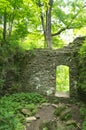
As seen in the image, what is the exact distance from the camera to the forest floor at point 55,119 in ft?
29.2

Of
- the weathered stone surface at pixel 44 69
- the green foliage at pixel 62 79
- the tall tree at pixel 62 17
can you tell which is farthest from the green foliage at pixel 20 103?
the green foliage at pixel 62 79

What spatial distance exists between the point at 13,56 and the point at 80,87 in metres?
4.21

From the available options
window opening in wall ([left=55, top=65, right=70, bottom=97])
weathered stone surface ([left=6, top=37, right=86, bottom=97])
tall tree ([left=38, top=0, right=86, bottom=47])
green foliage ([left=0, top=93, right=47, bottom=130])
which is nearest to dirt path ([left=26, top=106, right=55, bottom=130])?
green foliage ([left=0, top=93, right=47, bottom=130])

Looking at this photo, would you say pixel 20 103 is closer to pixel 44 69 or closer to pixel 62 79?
pixel 44 69

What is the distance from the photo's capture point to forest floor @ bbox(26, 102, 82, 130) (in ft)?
29.2

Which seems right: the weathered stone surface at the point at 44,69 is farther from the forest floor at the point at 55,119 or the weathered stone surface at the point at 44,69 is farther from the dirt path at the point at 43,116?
the dirt path at the point at 43,116

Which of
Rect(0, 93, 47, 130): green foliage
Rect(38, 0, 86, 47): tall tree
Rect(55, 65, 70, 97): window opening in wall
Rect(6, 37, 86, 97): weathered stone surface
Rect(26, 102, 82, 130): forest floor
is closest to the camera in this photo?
Rect(26, 102, 82, 130): forest floor

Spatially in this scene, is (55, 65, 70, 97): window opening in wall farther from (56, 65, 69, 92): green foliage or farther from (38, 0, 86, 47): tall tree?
(38, 0, 86, 47): tall tree

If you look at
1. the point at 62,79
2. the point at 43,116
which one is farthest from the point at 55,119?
the point at 62,79

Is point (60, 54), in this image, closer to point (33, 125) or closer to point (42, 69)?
point (42, 69)

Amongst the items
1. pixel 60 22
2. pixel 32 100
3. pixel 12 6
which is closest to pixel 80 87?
pixel 32 100

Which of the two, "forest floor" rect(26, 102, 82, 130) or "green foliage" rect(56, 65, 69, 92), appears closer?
"forest floor" rect(26, 102, 82, 130)

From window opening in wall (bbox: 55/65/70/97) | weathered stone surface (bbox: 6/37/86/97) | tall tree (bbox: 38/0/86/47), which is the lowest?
window opening in wall (bbox: 55/65/70/97)

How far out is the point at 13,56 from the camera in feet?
42.5
